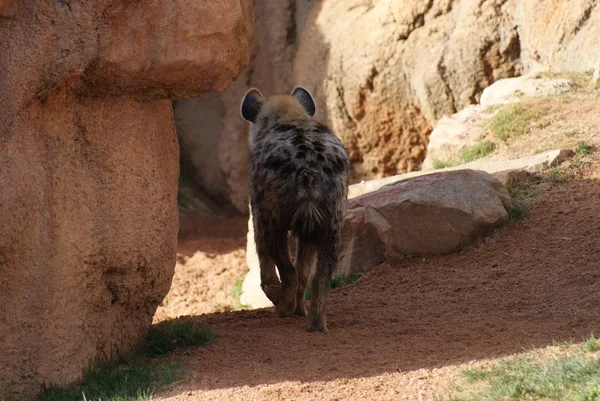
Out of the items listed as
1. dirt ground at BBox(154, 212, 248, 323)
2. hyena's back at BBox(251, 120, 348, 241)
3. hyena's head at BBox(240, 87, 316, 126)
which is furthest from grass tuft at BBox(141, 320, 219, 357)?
dirt ground at BBox(154, 212, 248, 323)

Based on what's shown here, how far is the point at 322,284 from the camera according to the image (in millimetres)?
6312

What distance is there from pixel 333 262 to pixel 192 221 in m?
8.19

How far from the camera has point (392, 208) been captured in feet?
27.8

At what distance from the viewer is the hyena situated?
20.7 ft

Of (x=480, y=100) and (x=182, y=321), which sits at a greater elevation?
(x=480, y=100)

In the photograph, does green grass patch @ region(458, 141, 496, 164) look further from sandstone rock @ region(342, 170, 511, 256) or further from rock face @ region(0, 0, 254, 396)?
rock face @ region(0, 0, 254, 396)

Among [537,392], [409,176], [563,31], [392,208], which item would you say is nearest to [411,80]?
[563,31]

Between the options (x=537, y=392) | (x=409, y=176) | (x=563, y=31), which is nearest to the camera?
(x=537, y=392)

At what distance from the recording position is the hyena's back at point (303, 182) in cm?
628

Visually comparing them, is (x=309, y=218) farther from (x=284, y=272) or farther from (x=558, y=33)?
(x=558, y=33)

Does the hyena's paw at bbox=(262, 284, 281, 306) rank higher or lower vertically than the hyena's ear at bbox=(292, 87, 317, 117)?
lower

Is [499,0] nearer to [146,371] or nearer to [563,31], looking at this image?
[563,31]

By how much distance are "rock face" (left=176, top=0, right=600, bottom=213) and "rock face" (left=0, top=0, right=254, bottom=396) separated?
606 centimetres

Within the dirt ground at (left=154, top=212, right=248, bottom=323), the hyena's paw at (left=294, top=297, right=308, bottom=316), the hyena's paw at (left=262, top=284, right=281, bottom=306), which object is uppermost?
the hyena's paw at (left=262, top=284, right=281, bottom=306)
